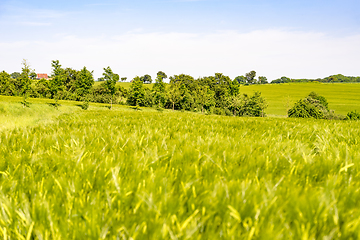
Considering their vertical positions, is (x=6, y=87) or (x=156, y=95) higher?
(x=6, y=87)

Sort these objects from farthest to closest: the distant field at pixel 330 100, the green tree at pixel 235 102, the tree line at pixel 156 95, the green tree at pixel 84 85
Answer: the green tree at pixel 84 85 < the distant field at pixel 330 100 < the green tree at pixel 235 102 < the tree line at pixel 156 95

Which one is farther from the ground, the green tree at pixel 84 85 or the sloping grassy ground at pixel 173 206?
the green tree at pixel 84 85

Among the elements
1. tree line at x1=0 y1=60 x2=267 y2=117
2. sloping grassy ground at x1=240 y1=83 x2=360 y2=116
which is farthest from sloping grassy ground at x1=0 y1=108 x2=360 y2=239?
sloping grassy ground at x1=240 y1=83 x2=360 y2=116


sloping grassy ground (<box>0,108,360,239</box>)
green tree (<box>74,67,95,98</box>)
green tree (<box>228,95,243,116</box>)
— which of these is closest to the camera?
sloping grassy ground (<box>0,108,360,239</box>)

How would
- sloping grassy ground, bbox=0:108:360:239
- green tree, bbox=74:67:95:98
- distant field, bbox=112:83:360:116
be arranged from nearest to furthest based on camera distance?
1. sloping grassy ground, bbox=0:108:360:239
2. distant field, bbox=112:83:360:116
3. green tree, bbox=74:67:95:98

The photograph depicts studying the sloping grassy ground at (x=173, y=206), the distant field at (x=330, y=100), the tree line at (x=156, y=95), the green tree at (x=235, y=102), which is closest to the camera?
the sloping grassy ground at (x=173, y=206)

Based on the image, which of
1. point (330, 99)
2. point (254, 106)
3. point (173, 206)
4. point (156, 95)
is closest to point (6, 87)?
point (156, 95)

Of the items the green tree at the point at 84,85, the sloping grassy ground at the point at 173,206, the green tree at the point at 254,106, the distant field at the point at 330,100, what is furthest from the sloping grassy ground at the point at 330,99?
the sloping grassy ground at the point at 173,206

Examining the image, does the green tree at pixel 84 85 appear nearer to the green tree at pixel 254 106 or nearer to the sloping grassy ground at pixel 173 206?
the green tree at pixel 254 106

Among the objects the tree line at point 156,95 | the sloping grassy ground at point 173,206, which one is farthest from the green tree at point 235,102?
the sloping grassy ground at point 173,206

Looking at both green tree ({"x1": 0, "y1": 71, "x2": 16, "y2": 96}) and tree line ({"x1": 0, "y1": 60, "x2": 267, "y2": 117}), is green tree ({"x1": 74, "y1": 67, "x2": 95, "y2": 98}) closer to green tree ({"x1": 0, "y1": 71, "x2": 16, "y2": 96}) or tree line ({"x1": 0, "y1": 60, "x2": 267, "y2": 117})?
tree line ({"x1": 0, "y1": 60, "x2": 267, "y2": 117})

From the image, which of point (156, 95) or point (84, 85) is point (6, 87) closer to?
point (84, 85)

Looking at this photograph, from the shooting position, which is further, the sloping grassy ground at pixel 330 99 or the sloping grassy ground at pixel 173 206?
the sloping grassy ground at pixel 330 99

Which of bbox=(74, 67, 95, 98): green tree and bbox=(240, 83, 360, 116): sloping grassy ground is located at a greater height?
bbox=(74, 67, 95, 98): green tree
